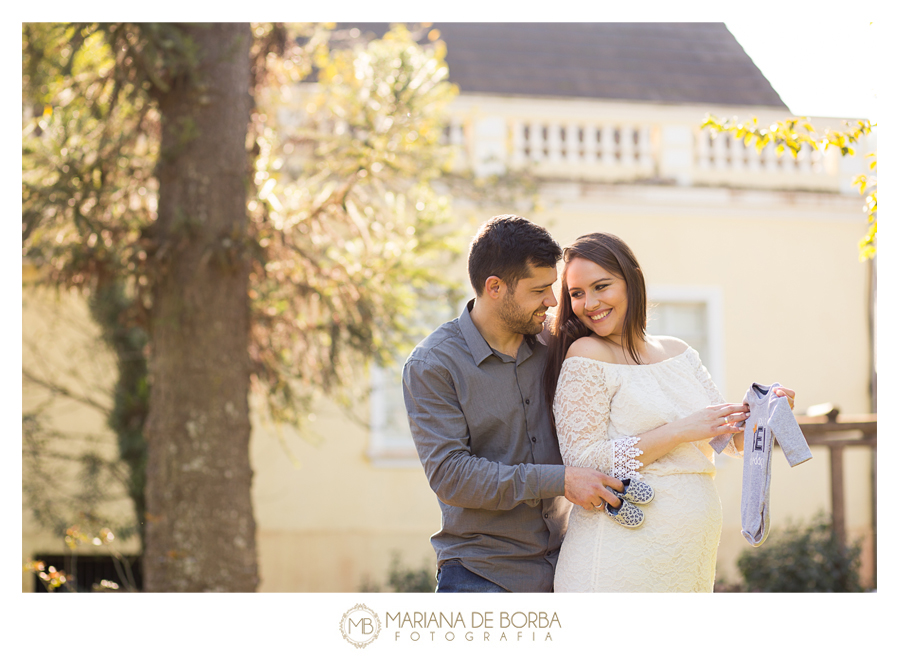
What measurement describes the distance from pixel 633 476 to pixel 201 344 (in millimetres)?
3128

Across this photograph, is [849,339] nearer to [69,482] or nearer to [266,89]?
[266,89]

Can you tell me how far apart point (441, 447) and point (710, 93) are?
761 cm

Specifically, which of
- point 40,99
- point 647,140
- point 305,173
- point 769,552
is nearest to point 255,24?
point 305,173

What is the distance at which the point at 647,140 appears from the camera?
8469 mm

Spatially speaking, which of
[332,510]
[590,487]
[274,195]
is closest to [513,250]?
[590,487]

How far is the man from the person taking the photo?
8.30 ft

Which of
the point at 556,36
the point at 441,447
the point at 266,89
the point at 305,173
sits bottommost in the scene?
the point at 441,447

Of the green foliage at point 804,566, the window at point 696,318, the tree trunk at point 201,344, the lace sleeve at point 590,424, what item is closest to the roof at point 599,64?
the window at point 696,318

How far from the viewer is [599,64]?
908cm

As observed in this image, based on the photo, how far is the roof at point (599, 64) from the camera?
28.5ft

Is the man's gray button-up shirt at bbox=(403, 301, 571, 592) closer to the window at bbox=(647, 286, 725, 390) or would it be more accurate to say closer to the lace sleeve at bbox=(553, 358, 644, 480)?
the lace sleeve at bbox=(553, 358, 644, 480)

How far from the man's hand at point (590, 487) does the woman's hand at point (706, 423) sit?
23cm
